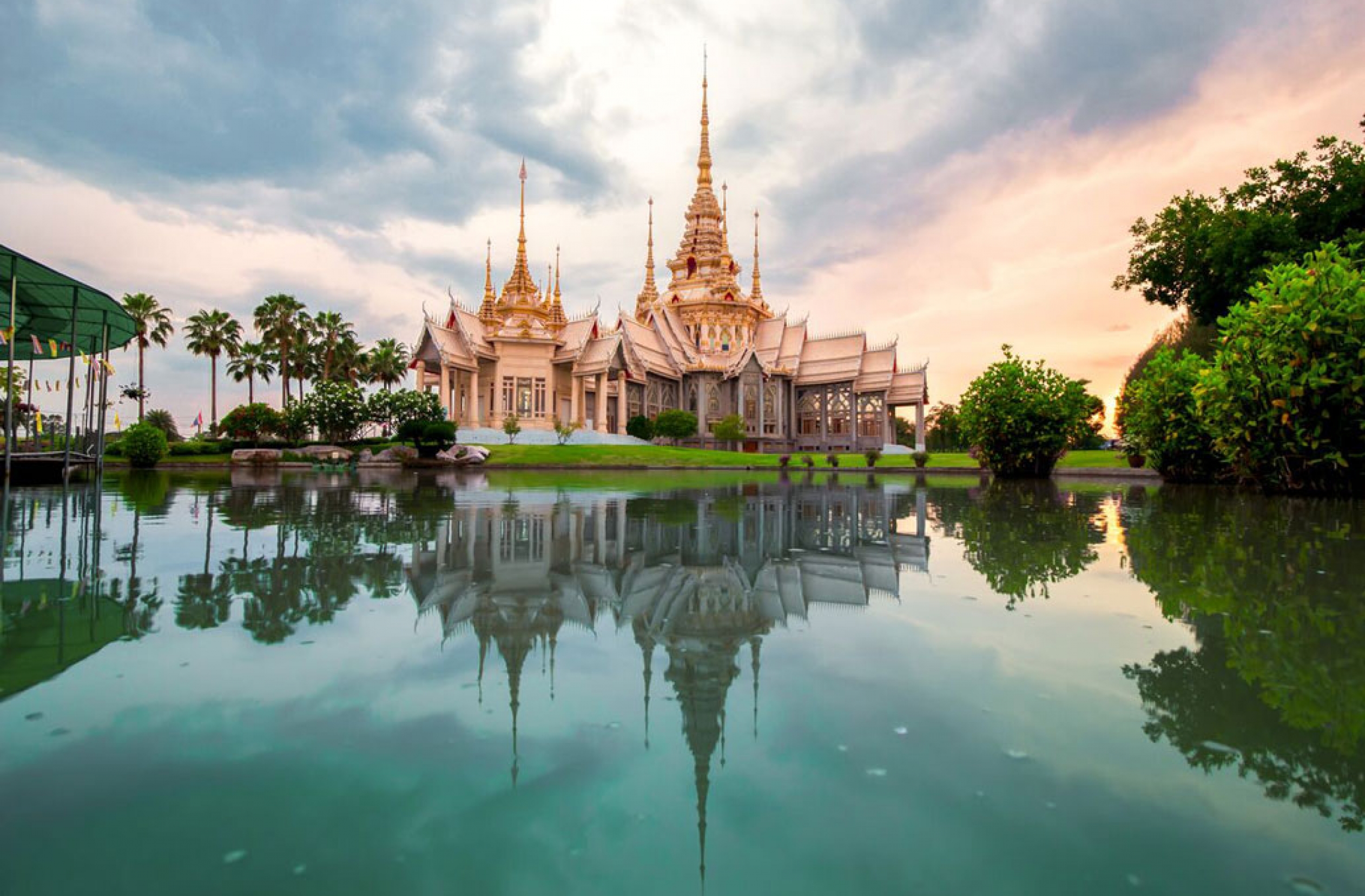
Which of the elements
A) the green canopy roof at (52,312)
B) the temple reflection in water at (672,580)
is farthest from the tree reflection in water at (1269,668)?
the green canopy roof at (52,312)

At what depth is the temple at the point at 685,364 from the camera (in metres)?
43.0

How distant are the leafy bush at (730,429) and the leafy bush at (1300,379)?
30.8m

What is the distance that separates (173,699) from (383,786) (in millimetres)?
1227

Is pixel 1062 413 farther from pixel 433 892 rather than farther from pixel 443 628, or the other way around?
pixel 433 892

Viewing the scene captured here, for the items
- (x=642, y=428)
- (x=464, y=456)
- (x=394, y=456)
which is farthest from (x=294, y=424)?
(x=642, y=428)

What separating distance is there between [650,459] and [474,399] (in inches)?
569

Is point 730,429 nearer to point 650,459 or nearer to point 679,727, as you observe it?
point 650,459

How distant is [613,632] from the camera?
351 cm

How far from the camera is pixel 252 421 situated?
1523 inches

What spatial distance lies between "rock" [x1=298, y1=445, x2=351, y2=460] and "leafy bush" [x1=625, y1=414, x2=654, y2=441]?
16404mm

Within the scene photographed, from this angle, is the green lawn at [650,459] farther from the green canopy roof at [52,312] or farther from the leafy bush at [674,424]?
the green canopy roof at [52,312]

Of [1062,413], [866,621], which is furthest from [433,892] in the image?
[1062,413]

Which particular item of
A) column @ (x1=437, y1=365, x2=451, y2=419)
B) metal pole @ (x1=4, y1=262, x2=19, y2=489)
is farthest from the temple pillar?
metal pole @ (x1=4, y1=262, x2=19, y2=489)

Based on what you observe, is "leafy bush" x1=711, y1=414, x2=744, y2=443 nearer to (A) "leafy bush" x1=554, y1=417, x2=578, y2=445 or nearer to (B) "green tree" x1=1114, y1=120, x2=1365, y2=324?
(A) "leafy bush" x1=554, y1=417, x2=578, y2=445
